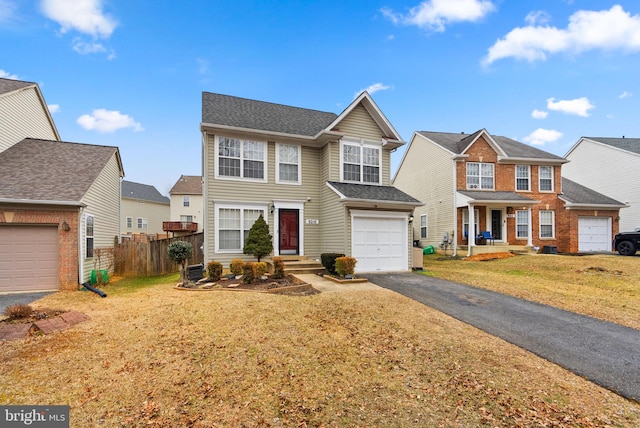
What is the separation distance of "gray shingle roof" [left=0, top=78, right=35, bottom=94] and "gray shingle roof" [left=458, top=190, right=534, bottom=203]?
23.9 meters

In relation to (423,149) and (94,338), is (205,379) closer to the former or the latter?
(94,338)

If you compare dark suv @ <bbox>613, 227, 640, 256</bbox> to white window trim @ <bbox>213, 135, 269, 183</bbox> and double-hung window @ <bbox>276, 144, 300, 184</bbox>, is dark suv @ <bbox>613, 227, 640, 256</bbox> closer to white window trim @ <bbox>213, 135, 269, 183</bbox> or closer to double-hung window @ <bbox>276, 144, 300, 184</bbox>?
double-hung window @ <bbox>276, 144, 300, 184</bbox>

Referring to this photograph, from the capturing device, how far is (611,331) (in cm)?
604

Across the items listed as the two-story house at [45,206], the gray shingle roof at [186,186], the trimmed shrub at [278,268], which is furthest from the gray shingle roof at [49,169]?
the gray shingle roof at [186,186]

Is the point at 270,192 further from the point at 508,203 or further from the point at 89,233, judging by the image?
the point at 508,203

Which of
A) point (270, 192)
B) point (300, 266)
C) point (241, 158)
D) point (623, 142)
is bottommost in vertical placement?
point (300, 266)

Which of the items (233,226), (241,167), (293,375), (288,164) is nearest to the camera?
(293,375)

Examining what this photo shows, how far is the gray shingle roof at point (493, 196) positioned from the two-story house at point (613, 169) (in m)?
10.1

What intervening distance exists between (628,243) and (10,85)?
3267 cm

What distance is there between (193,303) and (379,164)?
34.2 feet

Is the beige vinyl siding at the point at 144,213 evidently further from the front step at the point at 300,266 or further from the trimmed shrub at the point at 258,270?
the trimmed shrub at the point at 258,270

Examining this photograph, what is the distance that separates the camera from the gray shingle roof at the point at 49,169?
10.0 m

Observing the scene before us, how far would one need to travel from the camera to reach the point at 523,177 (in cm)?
2097

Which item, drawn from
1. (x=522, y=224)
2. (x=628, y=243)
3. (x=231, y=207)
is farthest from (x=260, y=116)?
(x=628, y=243)
